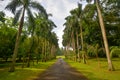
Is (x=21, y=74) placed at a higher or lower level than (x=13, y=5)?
lower

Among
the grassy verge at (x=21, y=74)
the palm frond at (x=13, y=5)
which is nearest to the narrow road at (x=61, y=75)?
the grassy verge at (x=21, y=74)

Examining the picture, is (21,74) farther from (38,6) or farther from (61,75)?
(38,6)

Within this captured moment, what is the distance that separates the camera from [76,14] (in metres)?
55.9

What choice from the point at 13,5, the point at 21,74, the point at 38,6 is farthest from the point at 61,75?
the point at 13,5

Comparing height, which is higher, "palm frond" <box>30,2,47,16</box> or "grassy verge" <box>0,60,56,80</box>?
"palm frond" <box>30,2,47,16</box>

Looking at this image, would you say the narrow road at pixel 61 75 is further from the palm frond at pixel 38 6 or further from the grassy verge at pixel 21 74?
the palm frond at pixel 38 6

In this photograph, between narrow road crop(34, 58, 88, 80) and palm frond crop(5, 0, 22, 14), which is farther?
palm frond crop(5, 0, 22, 14)

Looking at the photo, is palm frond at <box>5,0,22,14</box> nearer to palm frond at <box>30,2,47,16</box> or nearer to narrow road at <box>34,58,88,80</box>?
palm frond at <box>30,2,47,16</box>

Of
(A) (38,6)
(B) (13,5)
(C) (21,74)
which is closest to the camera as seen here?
(C) (21,74)

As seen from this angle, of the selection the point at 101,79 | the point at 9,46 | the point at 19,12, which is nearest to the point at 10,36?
the point at 9,46

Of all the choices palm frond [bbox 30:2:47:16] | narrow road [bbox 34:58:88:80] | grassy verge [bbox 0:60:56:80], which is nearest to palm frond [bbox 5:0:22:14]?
palm frond [bbox 30:2:47:16]

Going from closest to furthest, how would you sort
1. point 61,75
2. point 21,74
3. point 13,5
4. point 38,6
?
point 61,75, point 21,74, point 13,5, point 38,6

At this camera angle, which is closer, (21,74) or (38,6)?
(21,74)

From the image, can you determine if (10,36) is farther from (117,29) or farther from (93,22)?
(117,29)
